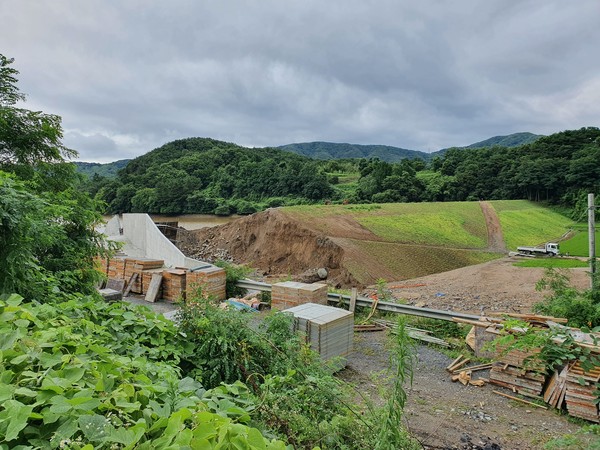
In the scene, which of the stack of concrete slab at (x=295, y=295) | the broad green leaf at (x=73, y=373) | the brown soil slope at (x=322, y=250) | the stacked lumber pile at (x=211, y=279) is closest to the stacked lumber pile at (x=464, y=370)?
the stack of concrete slab at (x=295, y=295)

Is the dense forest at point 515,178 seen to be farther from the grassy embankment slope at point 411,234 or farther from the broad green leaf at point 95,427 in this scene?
the broad green leaf at point 95,427

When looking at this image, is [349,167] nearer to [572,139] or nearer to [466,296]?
[572,139]

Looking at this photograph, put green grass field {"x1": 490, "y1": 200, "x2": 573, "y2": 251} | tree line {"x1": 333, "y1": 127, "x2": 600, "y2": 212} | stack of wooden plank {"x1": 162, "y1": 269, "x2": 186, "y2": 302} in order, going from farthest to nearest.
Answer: tree line {"x1": 333, "y1": 127, "x2": 600, "y2": 212}, green grass field {"x1": 490, "y1": 200, "x2": 573, "y2": 251}, stack of wooden plank {"x1": 162, "y1": 269, "x2": 186, "y2": 302}

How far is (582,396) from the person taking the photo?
5680 mm

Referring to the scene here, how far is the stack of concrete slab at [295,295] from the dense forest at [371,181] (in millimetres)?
50677

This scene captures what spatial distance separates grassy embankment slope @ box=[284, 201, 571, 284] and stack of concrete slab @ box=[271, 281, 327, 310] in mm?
14958

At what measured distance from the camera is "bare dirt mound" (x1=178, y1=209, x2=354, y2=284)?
2748cm

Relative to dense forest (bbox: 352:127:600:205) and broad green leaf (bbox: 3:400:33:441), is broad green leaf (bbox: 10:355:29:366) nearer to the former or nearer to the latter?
broad green leaf (bbox: 3:400:33:441)

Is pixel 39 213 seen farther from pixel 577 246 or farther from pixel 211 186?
pixel 211 186

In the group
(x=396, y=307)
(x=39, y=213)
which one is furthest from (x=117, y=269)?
(x=39, y=213)

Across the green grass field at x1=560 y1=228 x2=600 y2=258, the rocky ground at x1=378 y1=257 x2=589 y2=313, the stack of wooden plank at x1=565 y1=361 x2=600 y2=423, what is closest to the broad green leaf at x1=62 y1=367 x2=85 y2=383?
the stack of wooden plank at x1=565 y1=361 x2=600 y2=423

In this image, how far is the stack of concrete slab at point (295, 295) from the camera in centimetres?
959

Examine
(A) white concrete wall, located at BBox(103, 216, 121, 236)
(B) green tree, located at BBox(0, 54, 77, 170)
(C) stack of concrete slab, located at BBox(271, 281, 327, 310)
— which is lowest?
(C) stack of concrete slab, located at BBox(271, 281, 327, 310)

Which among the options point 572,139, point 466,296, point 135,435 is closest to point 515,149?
point 572,139
